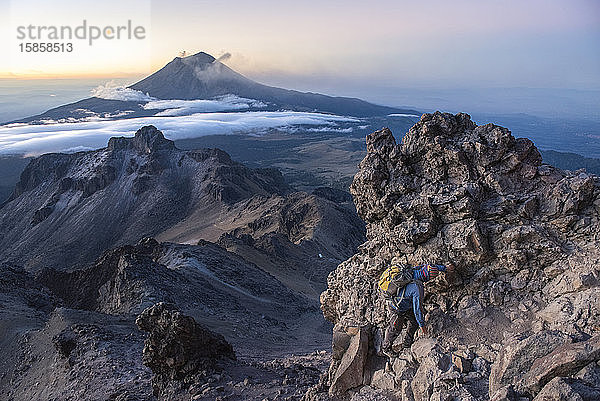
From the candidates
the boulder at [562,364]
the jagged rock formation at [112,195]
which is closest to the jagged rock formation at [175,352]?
the boulder at [562,364]

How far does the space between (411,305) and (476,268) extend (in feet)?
3.59

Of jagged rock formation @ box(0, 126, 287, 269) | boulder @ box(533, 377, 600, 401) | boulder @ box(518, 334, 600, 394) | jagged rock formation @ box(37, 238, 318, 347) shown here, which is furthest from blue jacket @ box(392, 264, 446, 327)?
jagged rock formation @ box(0, 126, 287, 269)

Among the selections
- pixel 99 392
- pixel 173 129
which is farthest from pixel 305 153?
pixel 99 392

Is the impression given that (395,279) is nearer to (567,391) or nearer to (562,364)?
(562,364)

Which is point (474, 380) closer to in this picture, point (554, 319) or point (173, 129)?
point (554, 319)

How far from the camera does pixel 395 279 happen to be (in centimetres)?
631

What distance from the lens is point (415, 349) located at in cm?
609

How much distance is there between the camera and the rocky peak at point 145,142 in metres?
69.0

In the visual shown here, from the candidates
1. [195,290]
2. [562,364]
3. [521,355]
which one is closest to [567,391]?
[562,364]

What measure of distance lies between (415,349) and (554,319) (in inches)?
67.1

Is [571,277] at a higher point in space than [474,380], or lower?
higher

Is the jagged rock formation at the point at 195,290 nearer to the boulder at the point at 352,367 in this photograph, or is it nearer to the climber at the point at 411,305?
the boulder at the point at 352,367

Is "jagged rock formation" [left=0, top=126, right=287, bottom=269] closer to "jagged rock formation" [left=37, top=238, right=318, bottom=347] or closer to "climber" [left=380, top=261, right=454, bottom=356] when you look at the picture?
"jagged rock formation" [left=37, top=238, right=318, bottom=347]

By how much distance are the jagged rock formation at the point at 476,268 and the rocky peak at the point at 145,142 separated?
64845mm
